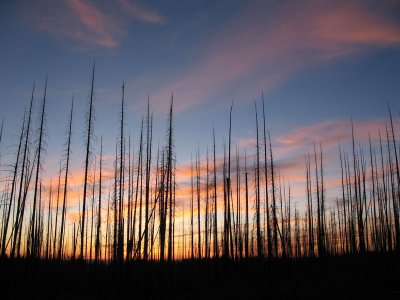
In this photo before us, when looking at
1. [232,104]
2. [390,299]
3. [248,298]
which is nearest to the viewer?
[390,299]

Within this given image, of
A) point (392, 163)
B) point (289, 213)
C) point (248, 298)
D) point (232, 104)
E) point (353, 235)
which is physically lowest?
point (248, 298)

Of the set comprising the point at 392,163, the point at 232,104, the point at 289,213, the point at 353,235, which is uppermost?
the point at 232,104

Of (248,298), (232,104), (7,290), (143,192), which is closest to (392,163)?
(232,104)

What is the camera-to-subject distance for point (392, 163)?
2355 centimetres

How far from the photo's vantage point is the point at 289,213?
108ft

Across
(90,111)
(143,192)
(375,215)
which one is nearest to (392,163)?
(375,215)

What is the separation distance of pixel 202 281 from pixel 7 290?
42.2ft

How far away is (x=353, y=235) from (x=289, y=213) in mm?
6719

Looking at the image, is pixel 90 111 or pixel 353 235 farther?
pixel 353 235

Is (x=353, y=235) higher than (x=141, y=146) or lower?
lower

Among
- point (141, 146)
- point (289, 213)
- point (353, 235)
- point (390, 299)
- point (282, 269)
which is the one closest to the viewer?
point (390, 299)

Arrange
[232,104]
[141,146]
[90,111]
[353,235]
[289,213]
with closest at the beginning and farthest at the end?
[90,111] < [232,104] < [141,146] < [353,235] < [289,213]

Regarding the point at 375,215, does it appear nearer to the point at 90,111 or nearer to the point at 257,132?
the point at 257,132

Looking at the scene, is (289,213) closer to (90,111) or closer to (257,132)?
(257,132)
